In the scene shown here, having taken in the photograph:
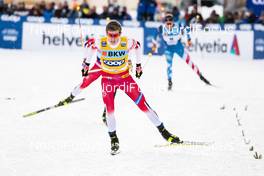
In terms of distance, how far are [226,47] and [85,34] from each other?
657 centimetres

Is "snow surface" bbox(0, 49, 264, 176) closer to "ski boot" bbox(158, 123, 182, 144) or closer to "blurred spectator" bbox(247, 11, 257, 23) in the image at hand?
"ski boot" bbox(158, 123, 182, 144)

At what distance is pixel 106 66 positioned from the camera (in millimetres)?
7957

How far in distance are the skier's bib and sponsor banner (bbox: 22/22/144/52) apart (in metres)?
16.0

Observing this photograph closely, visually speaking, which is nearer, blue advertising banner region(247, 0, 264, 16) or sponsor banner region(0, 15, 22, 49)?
blue advertising banner region(247, 0, 264, 16)

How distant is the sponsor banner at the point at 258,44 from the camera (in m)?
23.6

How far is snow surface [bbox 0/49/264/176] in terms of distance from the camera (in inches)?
280

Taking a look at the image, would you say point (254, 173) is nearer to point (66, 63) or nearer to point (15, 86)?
point (15, 86)

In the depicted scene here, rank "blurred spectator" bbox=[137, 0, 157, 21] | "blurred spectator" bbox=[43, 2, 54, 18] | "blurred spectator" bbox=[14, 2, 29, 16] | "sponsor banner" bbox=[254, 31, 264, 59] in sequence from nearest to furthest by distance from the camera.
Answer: "sponsor banner" bbox=[254, 31, 264, 59], "blurred spectator" bbox=[43, 2, 54, 18], "blurred spectator" bbox=[137, 0, 157, 21], "blurred spectator" bbox=[14, 2, 29, 16]

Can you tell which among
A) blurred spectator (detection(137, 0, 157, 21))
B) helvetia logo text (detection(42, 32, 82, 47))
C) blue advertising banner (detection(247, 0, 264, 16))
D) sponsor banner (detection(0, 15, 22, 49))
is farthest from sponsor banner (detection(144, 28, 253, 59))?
sponsor banner (detection(0, 15, 22, 49))

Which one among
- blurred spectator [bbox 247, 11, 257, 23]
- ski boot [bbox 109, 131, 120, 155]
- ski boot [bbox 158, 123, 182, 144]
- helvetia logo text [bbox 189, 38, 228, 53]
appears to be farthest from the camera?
blurred spectator [bbox 247, 11, 257, 23]

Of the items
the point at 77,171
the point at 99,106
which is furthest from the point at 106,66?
the point at 99,106

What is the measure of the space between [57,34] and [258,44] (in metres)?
9.35

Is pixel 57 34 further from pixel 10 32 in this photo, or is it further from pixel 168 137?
pixel 168 137

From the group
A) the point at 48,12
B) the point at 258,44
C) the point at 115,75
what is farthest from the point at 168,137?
the point at 48,12
